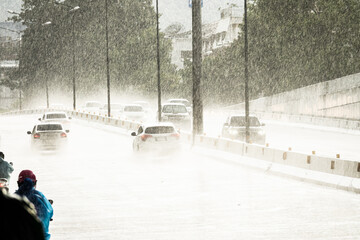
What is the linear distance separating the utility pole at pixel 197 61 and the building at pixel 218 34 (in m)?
71.2

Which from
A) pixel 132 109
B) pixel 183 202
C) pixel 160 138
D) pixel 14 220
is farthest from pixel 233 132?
pixel 14 220

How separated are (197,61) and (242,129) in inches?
149

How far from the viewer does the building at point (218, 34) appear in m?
112

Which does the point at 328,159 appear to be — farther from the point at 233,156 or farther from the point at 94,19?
the point at 94,19

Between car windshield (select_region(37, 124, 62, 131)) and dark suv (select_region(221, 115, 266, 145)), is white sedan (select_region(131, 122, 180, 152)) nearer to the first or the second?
dark suv (select_region(221, 115, 266, 145))

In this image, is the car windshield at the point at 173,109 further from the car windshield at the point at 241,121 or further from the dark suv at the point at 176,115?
the car windshield at the point at 241,121

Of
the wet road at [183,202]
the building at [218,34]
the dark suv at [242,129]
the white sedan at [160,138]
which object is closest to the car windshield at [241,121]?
the dark suv at [242,129]

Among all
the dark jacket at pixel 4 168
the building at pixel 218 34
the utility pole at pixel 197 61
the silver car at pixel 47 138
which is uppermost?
the building at pixel 218 34

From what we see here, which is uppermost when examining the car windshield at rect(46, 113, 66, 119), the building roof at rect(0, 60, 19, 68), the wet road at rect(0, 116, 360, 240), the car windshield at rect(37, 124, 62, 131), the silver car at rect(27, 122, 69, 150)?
the building roof at rect(0, 60, 19, 68)

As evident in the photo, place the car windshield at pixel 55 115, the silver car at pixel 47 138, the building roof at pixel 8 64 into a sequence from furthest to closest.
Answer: the building roof at pixel 8 64
the car windshield at pixel 55 115
the silver car at pixel 47 138

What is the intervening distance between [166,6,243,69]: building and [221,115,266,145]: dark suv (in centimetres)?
7176

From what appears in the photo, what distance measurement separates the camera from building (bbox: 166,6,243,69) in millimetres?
112500

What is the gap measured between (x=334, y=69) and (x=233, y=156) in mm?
34677

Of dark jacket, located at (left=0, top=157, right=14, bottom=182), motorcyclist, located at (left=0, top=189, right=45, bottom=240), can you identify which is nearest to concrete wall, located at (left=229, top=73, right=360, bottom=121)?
dark jacket, located at (left=0, top=157, right=14, bottom=182)
